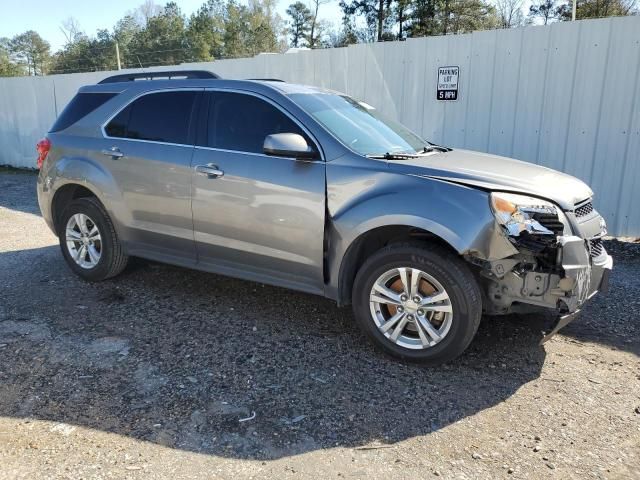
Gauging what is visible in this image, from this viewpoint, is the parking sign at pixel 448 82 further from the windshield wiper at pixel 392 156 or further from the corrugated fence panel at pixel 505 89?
the windshield wiper at pixel 392 156

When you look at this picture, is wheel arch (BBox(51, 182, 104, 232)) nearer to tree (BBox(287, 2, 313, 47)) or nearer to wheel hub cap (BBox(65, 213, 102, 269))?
wheel hub cap (BBox(65, 213, 102, 269))

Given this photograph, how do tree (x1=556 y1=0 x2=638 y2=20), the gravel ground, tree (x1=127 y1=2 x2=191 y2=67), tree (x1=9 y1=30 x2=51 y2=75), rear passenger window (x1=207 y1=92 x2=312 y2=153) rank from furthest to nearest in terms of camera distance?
tree (x1=9 y1=30 x2=51 y2=75), tree (x1=127 y1=2 x2=191 y2=67), tree (x1=556 y1=0 x2=638 y2=20), rear passenger window (x1=207 y1=92 x2=312 y2=153), the gravel ground

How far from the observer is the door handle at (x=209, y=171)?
4289 millimetres

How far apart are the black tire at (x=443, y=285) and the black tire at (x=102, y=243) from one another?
8.29ft

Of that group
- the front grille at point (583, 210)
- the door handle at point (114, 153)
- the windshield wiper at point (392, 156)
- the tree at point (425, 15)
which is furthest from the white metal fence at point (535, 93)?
the tree at point (425, 15)

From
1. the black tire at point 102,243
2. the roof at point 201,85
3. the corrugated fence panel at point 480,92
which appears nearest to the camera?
the roof at point 201,85

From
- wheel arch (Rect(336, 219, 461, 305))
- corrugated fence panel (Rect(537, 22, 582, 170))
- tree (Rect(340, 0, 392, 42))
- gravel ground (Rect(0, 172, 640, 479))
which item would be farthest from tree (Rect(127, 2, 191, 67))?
wheel arch (Rect(336, 219, 461, 305))

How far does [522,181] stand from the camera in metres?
3.64

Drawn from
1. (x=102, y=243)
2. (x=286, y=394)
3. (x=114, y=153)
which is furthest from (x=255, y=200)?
(x=102, y=243)

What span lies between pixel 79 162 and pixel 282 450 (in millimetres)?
3559

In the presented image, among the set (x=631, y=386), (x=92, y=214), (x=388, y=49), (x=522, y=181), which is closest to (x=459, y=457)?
(x=631, y=386)

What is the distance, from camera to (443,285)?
11.6 feet

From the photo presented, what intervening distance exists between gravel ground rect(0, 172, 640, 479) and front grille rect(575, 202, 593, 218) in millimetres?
1052

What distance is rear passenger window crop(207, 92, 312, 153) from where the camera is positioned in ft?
13.8
